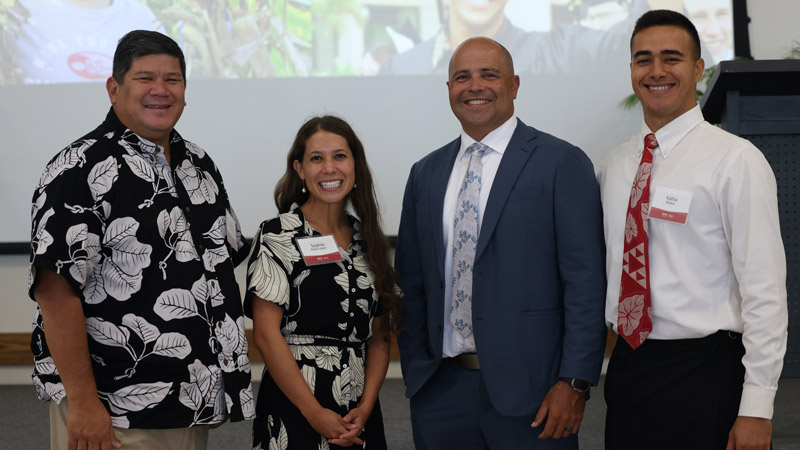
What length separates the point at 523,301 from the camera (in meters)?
2.13

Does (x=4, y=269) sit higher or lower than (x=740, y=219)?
lower

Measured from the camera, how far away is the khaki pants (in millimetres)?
1909

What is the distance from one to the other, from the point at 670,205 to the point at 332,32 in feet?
11.3

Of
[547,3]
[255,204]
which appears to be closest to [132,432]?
[255,204]

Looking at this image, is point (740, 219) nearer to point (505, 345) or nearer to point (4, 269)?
point (505, 345)

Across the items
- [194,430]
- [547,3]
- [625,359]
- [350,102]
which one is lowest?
[194,430]

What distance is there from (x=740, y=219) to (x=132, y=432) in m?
1.69

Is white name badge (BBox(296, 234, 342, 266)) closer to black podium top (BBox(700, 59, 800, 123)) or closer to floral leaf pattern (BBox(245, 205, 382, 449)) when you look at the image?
floral leaf pattern (BBox(245, 205, 382, 449))

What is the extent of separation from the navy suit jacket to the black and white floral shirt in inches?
30.0

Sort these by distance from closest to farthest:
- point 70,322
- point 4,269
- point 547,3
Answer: point 70,322 < point 547,3 < point 4,269

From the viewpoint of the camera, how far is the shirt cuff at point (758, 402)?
181 centimetres

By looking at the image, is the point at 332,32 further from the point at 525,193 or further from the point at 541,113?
the point at 525,193

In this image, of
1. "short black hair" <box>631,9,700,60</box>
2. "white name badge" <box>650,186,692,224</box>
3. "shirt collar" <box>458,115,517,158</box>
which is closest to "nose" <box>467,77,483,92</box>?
"shirt collar" <box>458,115,517,158</box>

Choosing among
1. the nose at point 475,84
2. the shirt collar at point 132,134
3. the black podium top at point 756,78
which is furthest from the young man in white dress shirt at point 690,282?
the shirt collar at point 132,134
